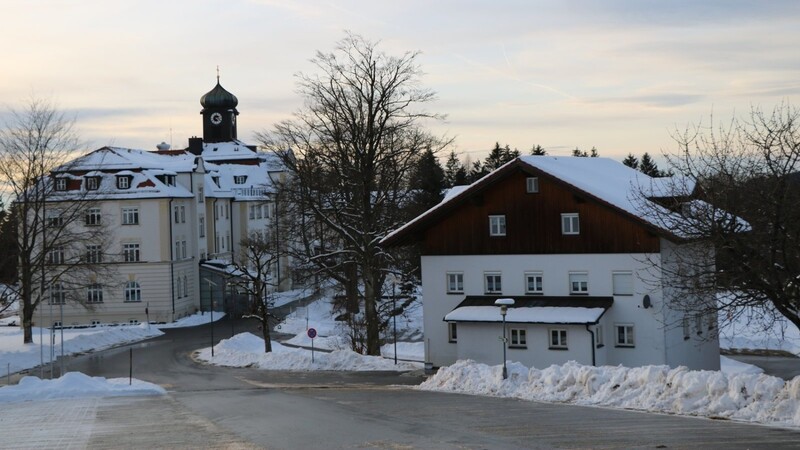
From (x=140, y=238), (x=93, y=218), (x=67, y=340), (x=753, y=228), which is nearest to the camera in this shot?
(x=753, y=228)

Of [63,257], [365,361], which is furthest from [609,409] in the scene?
[63,257]

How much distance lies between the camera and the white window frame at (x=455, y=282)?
40531mm

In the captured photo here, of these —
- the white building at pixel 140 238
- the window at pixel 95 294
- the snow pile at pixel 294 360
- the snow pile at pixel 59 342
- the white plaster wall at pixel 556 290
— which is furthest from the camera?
the window at pixel 95 294

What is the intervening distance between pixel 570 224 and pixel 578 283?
240 centimetres

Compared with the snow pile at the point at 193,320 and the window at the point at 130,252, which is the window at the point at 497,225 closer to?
the snow pile at the point at 193,320

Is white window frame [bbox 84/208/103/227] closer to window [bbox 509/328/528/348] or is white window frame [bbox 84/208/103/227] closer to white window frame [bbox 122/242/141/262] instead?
white window frame [bbox 122/242/141/262]

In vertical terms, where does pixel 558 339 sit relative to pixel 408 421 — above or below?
above

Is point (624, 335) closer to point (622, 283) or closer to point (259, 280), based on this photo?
point (622, 283)

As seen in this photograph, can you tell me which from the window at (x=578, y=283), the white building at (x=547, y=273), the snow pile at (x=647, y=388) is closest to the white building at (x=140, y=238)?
the white building at (x=547, y=273)

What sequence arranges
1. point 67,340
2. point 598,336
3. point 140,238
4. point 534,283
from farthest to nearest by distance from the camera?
point 140,238 < point 67,340 < point 534,283 < point 598,336

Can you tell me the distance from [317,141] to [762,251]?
88.6 feet

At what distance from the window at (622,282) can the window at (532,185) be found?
15.3 feet

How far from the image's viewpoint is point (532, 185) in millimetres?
39000

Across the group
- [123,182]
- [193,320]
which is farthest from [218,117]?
[193,320]
